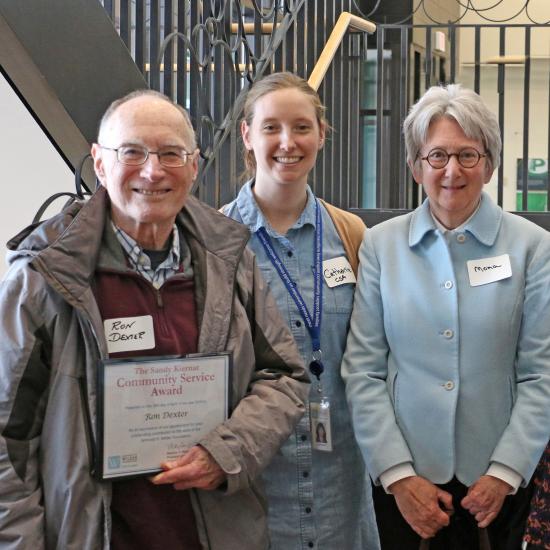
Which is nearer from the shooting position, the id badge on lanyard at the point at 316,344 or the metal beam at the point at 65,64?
the metal beam at the point at 65,64

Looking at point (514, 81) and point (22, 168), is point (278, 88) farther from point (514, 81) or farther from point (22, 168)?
point (514, 81)

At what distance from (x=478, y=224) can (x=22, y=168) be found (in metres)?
1.28

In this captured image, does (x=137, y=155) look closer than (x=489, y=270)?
Yes

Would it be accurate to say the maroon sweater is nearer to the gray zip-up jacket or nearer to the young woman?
the gray zip-up jacket

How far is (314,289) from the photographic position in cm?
226

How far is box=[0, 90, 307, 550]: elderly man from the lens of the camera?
162 centimetres

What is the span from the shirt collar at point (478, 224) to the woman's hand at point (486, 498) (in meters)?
0.54

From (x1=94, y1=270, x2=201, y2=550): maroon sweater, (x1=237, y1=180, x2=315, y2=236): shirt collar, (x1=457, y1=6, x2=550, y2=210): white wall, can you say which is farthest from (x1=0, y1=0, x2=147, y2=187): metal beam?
(x1=457, y1=6, x2=550, y2=210): white wall

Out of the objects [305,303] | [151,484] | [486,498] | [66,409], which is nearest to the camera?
[66,409]

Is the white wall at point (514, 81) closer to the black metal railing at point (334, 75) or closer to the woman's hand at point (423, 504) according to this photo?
the black metal railing at point (334, 75)

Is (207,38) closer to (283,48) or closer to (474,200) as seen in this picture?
(283,48)

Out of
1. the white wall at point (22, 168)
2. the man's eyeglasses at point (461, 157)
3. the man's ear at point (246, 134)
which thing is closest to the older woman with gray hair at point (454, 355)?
the man's eyeglasses at point (461, 157)

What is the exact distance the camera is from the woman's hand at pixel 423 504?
2045 mm

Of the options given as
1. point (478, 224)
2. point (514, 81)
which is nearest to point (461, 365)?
point (478, 224)
